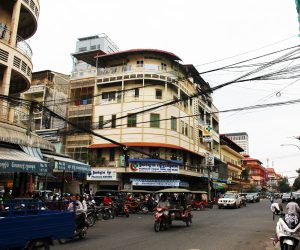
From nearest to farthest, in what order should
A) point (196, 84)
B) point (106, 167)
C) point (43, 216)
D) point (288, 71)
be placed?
1. point (43, 216)
2. point (288, 71)
3. point (106, 167)
4. point (196, 84)

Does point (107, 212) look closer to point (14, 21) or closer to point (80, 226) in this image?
point (80, 226)

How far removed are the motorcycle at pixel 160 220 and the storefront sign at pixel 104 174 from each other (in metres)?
21.0

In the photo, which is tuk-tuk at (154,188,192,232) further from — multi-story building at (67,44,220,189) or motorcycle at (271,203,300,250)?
multi-story building at (67,44,220,189)

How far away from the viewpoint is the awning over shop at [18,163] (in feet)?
38.6

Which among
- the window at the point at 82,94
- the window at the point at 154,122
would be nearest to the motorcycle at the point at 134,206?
the window at the point at 154,122

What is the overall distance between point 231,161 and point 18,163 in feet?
200

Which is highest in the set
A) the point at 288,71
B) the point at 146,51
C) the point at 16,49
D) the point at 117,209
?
the point at 146,51

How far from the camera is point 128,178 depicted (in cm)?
3606

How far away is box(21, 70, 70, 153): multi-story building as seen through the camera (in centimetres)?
3862

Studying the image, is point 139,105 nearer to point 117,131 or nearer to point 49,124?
point 117,131

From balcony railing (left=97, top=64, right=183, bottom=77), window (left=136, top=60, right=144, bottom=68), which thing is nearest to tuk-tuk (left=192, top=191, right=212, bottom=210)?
balcony railing (left=97, top=64, right=183, bottom=77)

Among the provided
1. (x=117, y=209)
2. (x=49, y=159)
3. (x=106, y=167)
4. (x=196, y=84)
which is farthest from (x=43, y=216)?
(x=196, y=84)

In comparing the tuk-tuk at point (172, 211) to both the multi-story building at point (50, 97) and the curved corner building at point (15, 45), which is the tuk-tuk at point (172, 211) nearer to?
the curved corner building at point (15, 45)

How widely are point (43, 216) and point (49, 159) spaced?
6.33 metres
